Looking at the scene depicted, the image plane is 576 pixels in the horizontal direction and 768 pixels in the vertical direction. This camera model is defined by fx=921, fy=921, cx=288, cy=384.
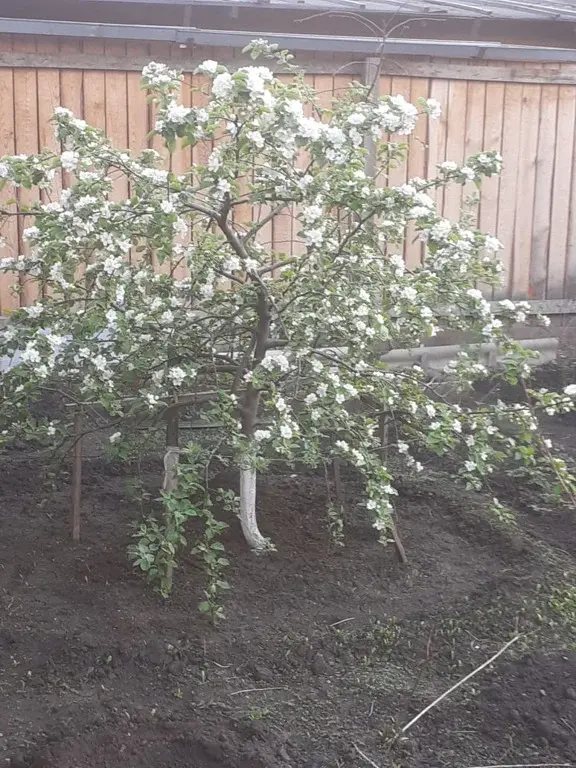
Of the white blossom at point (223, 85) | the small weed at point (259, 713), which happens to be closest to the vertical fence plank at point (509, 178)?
the white blossom at point (223, 85)

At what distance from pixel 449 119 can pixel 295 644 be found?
4488 millimetres

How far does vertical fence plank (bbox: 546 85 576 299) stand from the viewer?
6852mm

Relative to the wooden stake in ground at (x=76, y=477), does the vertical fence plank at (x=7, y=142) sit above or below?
above

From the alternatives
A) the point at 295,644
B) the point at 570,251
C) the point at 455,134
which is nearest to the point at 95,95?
the point at 455,134

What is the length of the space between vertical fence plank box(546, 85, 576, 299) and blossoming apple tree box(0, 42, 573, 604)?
10.8 ft

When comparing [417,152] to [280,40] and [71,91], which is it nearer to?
[280,40]

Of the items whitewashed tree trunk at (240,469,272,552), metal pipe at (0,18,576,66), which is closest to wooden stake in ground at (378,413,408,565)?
whitewashed tree trunk at (240,469,272,552)

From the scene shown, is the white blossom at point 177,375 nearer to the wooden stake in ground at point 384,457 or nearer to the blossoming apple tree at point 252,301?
the blossoming apple tree at point 252,301

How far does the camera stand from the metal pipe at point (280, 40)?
215 inches

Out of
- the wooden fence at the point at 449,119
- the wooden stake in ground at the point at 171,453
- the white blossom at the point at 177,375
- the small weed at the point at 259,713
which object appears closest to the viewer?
the small weed at the point at 259,713

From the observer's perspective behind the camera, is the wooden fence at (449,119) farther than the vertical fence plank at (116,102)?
No

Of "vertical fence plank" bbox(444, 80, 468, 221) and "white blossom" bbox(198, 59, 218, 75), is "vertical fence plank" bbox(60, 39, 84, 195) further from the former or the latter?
"white blossom" bbox(198, 59, 218, 75)

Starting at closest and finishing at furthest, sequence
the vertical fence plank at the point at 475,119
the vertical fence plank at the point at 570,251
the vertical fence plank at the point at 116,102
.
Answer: the vertical fence plank at the point at 116,102, the vertical fence plank at the point at 475,119, the vertical fence plank at the point at 570,251

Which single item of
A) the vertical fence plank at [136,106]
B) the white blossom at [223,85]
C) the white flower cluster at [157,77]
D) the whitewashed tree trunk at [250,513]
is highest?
the vertical fence plank at [136,106]
